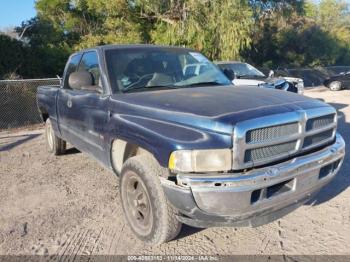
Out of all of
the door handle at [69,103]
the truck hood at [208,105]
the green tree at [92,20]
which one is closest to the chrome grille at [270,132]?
the truck hood at [208,105]

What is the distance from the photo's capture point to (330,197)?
415cm

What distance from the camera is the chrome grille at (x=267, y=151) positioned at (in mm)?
2689

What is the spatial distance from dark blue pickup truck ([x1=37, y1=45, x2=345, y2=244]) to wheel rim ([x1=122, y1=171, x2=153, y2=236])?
0.01m

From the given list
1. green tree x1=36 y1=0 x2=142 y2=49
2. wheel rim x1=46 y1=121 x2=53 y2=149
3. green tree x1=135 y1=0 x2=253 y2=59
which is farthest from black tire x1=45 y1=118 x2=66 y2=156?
green tree x1=36 y1=0 x2=142 y2=49

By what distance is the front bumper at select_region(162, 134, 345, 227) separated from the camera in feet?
8.51

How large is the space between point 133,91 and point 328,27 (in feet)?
151

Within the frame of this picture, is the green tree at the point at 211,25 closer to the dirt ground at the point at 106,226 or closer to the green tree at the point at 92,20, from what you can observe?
the green tree at the point at 92,20

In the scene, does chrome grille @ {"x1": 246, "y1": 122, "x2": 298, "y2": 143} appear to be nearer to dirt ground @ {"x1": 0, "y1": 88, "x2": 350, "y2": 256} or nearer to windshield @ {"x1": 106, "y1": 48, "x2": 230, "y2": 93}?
dirt ground @ {"x1": 0, "y1": 88, "x2": 350, "y2": 256}

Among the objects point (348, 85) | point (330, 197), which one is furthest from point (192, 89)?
point (348, 85)

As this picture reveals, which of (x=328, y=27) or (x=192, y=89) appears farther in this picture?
(x=328, y=27)

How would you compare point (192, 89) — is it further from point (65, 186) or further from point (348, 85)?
point (348, 85)

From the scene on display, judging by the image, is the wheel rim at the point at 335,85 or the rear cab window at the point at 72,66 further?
the wheel rim at the point at 335,85

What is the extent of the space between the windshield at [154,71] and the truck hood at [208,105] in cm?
26

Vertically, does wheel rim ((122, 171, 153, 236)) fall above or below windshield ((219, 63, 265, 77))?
below
